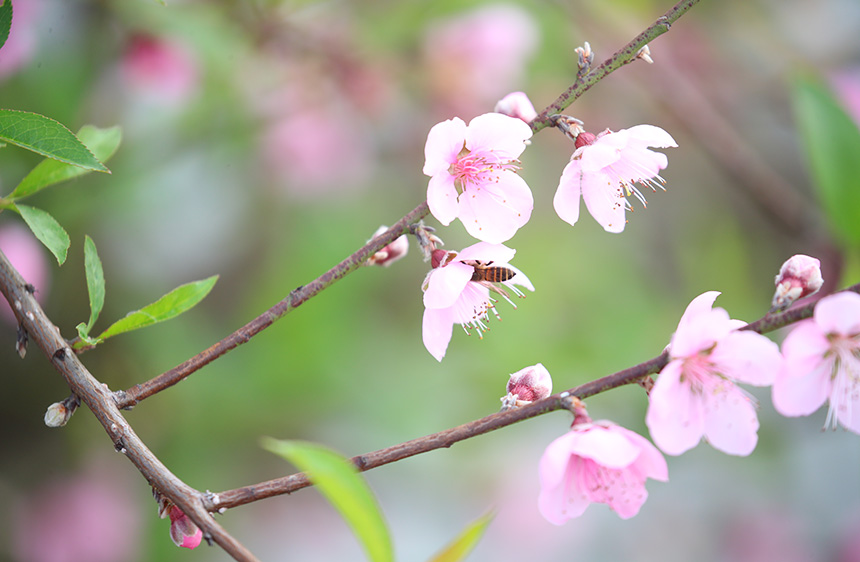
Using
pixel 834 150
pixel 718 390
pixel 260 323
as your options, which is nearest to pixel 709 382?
pixel 718 390

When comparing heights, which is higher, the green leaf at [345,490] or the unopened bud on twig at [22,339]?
the unopened bud on twig at [22,339]

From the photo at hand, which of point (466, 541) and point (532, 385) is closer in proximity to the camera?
point (466, 541)

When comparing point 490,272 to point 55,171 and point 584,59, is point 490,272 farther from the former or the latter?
point 55,171

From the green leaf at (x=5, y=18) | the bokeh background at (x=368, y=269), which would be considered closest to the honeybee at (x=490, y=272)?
the green leaf at (x=5, y=18)

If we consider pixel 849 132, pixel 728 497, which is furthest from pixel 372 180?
pixel 728 497

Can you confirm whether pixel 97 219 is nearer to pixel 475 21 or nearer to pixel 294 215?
pixel 294 215

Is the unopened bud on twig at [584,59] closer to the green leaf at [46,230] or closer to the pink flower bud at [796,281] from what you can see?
the pink flower bud at [796,281]

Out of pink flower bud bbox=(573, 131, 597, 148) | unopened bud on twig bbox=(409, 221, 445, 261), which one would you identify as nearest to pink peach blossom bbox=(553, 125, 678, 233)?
pink flower bud bbox=(573, 131, 597, 148)
